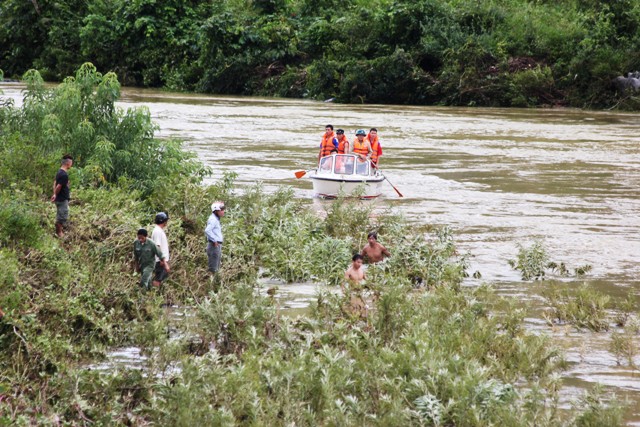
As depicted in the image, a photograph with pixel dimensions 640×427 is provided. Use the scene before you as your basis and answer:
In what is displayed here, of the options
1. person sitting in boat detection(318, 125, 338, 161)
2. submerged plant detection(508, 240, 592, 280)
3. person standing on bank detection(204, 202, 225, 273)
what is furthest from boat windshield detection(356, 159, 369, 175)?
person standing on bank detection(204, 202, 225, 273)

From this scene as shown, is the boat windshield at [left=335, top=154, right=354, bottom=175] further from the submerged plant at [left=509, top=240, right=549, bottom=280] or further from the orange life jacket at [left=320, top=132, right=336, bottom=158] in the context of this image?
the submerged plant at [left=509, top=240, right=549, bottom=280]

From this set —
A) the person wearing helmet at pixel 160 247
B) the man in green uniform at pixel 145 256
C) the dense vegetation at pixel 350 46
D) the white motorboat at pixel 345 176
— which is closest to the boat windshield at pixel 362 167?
the white motorboat at pixel 345 176

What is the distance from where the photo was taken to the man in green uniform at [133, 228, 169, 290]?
39.1ft

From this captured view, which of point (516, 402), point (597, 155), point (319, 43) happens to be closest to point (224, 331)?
point (516, 402)

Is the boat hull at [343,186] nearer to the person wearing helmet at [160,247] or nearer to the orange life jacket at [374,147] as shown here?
the orange life jacket at [374,147]

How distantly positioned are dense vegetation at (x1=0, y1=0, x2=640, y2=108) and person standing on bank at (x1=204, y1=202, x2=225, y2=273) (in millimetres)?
32605

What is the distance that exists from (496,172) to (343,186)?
6.88 metres

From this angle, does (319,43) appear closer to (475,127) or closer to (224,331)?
(475,127)

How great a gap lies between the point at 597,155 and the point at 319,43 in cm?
2528

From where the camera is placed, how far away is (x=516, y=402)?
9.09 metres

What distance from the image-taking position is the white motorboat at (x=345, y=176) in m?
20.6

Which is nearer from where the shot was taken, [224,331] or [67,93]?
[224,331]

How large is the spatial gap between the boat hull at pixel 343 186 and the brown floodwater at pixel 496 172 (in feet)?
1.92

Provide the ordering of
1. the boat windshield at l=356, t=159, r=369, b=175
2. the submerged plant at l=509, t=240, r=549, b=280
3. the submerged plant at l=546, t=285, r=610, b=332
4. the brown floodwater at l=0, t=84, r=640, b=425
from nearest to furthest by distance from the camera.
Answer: the submerged plant at l=546, t=285, r=610, b=332 → the brown floodwater at l=0, t=84, r=640, b=425 → the submerged plant at l=509, t=240, r=549, b=280 → the boat windshield at l=356, t=159, r=369, b=175
